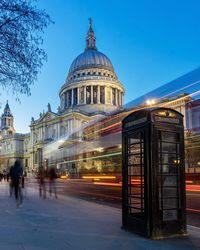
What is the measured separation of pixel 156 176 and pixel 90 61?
319 feet

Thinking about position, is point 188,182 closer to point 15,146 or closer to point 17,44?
point 17,44

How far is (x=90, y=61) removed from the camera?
333 feet

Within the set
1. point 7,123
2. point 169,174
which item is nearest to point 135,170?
point 169,174

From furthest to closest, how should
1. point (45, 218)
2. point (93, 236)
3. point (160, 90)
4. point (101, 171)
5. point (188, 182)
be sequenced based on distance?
point (101, 171) → point (160, 90) → point (188, 182) → point (45, 218) → point (93, 236)

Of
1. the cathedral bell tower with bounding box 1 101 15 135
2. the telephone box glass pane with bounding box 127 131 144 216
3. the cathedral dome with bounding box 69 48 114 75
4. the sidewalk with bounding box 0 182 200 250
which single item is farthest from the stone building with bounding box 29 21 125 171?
the telephone box glass pane with bounding box 127 131 144 216

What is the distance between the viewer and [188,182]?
15.2m

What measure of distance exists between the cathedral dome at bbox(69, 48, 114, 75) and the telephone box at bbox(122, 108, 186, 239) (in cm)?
9332

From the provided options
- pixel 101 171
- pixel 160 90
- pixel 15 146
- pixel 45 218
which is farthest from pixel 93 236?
pixel 15 146

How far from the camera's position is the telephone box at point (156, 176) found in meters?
6.44

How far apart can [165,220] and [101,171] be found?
562 inches

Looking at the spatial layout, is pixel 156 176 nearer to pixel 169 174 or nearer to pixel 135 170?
pixel 169 174

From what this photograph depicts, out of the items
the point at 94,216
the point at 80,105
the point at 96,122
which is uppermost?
the point at 80,105

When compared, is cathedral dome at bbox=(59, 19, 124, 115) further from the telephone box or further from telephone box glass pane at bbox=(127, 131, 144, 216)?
the telephone box

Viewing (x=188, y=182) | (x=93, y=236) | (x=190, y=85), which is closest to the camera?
(x=93, y=236)
